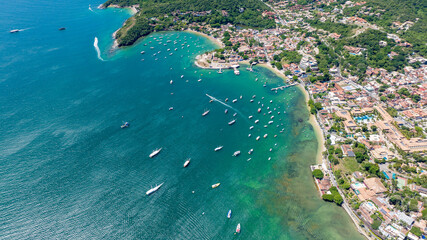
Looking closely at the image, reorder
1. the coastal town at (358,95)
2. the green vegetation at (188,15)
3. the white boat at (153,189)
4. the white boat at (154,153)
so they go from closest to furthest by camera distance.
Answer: the coastal town at (358,95), the white boat at (153,189), the white boat at (154,153), the green vegetation at (188,15)

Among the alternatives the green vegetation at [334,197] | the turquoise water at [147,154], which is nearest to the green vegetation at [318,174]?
the turquoise water at [147,154]

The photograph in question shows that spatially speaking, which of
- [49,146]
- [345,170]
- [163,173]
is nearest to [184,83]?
[163,173]

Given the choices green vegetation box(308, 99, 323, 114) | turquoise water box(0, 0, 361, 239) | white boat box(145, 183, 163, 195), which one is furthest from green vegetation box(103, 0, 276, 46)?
white boat box(145, 183, 163, 195)

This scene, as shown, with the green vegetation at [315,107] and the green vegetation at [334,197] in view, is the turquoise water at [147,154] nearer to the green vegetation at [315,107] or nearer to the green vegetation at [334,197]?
the green vegetation at [334,197]

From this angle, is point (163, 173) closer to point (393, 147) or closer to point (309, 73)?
point (393, 147)

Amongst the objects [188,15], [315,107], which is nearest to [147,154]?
[315,107]

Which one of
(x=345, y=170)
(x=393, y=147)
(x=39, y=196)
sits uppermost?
(x=393, y=147)

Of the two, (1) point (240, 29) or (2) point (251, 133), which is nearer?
(2) point (251, 133)

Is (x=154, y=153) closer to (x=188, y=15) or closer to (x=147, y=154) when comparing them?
(x=147, y=154)
